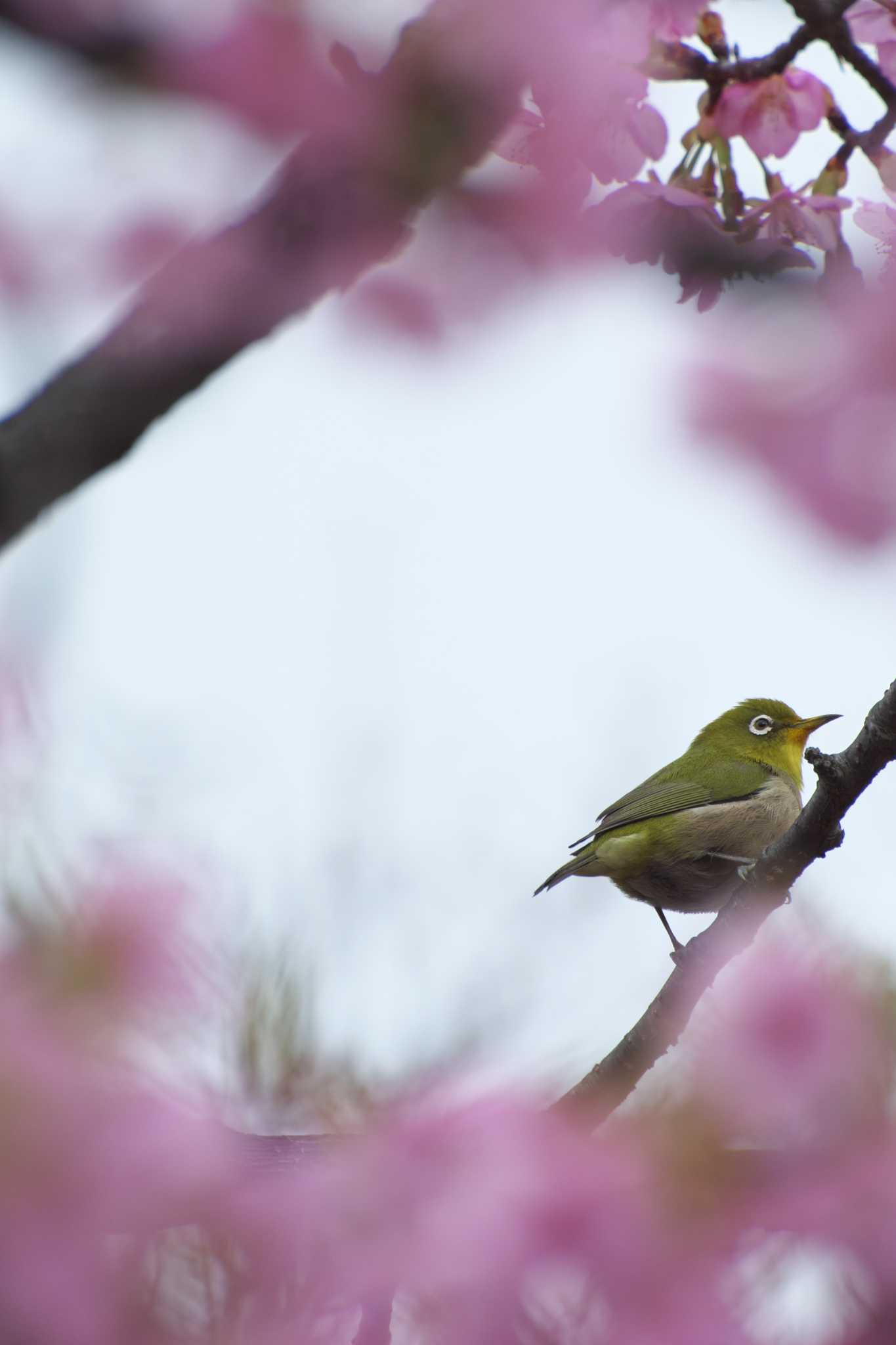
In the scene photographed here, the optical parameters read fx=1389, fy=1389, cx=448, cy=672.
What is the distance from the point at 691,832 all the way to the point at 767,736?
1260 mm

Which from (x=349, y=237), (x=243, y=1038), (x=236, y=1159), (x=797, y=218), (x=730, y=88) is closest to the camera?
(x=349, y=237)

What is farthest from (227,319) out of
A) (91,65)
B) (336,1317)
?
(336,1317)

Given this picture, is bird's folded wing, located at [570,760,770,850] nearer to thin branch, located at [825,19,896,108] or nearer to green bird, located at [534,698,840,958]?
green bird, located at [534,698,840,958]

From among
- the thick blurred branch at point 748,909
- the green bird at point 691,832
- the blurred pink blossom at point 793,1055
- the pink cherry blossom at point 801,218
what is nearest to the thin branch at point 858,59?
the pink cherry blossom at point 801,218

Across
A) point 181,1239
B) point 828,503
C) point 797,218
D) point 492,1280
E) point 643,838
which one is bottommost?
point 181,1239

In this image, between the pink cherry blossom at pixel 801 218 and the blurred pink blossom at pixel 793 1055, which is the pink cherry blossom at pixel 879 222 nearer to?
the pink cherry blossom at pixel 801 218

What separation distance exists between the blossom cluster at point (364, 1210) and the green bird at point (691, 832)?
156 inches

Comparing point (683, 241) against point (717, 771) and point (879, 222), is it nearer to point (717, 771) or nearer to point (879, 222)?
point (879, 222)

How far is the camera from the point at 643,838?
6961 mm

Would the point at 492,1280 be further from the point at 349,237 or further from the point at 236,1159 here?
the point at 349,237

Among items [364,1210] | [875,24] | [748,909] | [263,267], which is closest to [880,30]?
[875,24]

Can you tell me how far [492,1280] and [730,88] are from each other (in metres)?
2.89

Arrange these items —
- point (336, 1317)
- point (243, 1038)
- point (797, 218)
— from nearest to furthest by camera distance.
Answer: point (336, 1317), point (243, 1038), point (797, 218)

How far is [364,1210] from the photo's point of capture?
224cm
